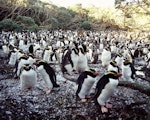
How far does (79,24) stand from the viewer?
4847 cm

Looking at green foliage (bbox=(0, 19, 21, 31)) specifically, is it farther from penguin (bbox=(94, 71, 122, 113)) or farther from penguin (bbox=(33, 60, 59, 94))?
penguin (bbox=(94, 71, 122, 113))

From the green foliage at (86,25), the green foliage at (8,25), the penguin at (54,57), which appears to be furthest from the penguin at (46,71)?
the green foliage at (86,25)

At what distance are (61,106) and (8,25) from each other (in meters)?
27.1

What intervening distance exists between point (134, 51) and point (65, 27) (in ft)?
95.0

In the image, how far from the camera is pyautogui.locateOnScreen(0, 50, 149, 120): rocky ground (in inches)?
295

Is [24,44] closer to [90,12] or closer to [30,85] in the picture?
[30,85]

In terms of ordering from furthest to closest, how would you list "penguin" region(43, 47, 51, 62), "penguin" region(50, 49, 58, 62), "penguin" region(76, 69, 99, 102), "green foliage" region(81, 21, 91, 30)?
"green foliage" region(81, 21, 91, 30)
"penguin" region(43, 47, 51, 62)
"penguin" region(50, 49, 58, 62)
"penguin" region(76, 69, 99, 102)

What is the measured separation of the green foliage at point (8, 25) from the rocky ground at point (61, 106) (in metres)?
25.2

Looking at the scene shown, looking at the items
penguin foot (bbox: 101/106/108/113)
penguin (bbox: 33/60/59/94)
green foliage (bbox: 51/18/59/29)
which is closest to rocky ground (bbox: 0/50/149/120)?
penguin foot (bbox: 101/106/108/113)

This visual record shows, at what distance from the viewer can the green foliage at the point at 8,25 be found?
33.4 metres

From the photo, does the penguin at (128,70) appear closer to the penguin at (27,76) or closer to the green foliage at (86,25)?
the penguin at (27,76)

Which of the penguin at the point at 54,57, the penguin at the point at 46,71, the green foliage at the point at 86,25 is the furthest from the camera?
the green foliage at the point at 86,25

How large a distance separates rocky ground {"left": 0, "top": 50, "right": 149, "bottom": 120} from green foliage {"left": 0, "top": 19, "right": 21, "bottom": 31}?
992 inches

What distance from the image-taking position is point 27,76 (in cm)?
851
